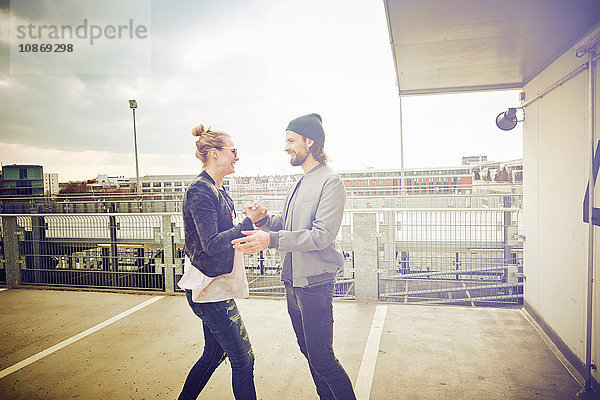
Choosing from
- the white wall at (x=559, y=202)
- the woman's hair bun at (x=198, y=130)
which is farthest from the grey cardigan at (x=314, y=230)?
the white wall at (x=559, y=202)

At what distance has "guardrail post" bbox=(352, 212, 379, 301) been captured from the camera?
17.1 feet

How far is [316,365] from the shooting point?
6.98 ft

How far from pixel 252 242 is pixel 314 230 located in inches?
13.8

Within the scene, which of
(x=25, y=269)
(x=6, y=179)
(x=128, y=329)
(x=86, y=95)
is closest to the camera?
(x=128, y=329)

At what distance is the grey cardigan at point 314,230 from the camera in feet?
6.84

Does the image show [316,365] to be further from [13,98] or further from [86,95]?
[86,95]

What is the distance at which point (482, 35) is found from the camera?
305cm

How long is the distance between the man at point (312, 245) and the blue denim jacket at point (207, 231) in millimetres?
90

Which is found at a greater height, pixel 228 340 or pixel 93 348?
pixel 228 340

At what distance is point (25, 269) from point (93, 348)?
374 centimetres

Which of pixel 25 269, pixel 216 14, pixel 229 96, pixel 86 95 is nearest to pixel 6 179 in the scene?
pixel 86 95

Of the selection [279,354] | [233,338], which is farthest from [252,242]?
[279,354]

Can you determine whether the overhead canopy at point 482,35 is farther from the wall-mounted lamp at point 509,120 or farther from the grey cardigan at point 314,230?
the grey cardigan at point 314,230

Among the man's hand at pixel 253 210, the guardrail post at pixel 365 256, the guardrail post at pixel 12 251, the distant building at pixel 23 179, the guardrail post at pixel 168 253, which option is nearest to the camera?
the man's hand at pixel 253 210
